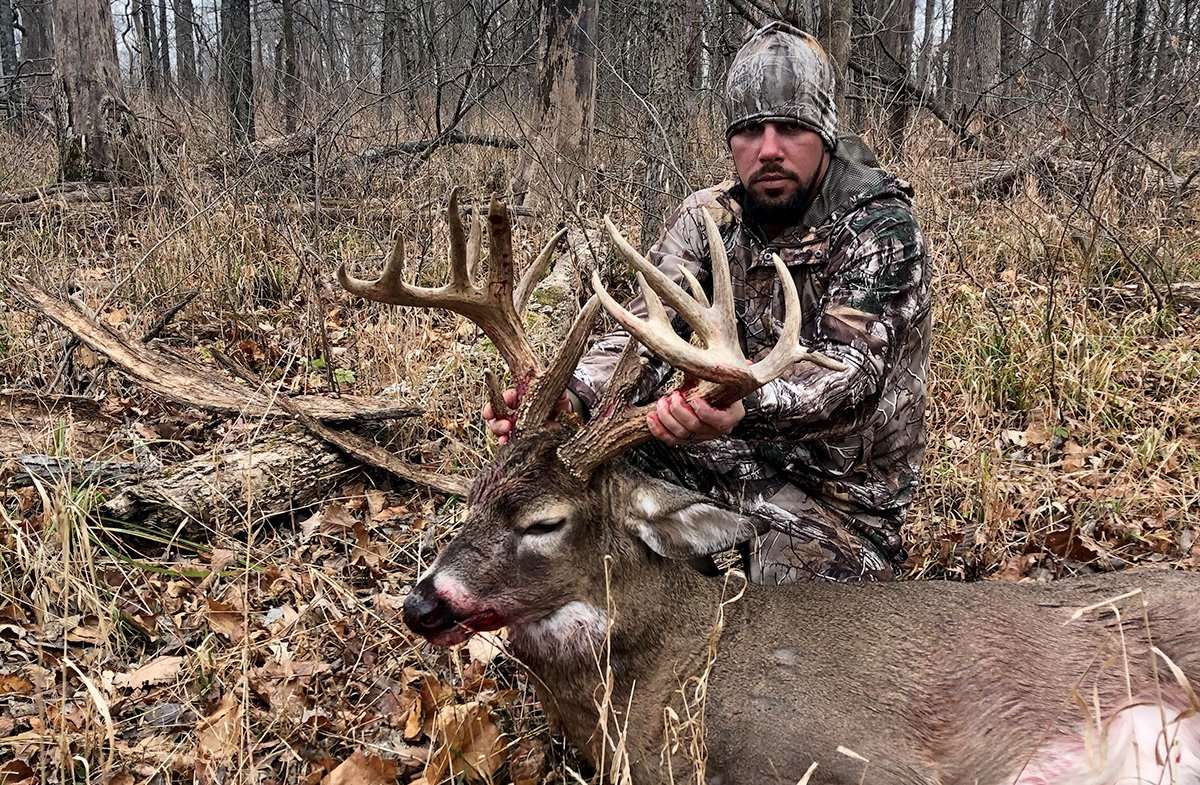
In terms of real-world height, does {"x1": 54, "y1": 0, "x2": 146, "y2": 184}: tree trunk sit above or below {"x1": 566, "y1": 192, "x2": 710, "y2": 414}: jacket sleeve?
above

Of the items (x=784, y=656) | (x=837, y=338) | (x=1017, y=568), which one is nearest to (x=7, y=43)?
(x=837, y=338)

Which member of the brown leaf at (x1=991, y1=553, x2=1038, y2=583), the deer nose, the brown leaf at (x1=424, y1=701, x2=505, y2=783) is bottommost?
the brown leaf at (x1=424, y1=701, x2=505, y2=783)

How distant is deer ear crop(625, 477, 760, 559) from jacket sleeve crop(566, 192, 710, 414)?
75 cm

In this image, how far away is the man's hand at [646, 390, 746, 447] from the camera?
2557 mm

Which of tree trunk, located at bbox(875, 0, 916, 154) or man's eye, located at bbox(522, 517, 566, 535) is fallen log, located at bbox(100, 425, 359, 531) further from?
tree trunk, located at bbox(875, 0, 916, 154)

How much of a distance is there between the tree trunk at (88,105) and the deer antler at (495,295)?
5709 millimetres

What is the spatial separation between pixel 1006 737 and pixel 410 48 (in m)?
11.7

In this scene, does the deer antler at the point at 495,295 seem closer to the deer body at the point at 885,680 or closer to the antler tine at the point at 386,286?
the antler tine at the point at 386,286

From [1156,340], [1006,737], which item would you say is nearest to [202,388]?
[1006,737]

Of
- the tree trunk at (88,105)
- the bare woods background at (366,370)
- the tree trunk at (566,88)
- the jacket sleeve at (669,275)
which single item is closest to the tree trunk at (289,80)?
the bare woods background at (366,370)

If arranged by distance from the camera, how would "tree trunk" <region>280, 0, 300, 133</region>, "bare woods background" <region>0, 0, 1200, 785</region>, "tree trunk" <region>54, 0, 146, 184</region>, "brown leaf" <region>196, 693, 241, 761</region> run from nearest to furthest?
"brown leaf" <region>196, 693, 241, 761</region> < "bare woods background" <region>0, 0, 1200, 785</region> < "tree trunk" <region>54, 0, 146, 184</region> < "tree trunk" <region>280, 0, 300, 133</region>

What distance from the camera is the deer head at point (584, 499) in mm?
2479

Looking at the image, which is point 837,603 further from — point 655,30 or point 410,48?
point 410,48

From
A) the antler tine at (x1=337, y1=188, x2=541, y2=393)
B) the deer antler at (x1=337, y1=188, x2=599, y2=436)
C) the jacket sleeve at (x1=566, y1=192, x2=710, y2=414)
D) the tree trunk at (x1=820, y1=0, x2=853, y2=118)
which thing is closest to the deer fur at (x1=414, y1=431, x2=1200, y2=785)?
the deer antler at (x1=337, y1=188, x2=599, y2=436)
